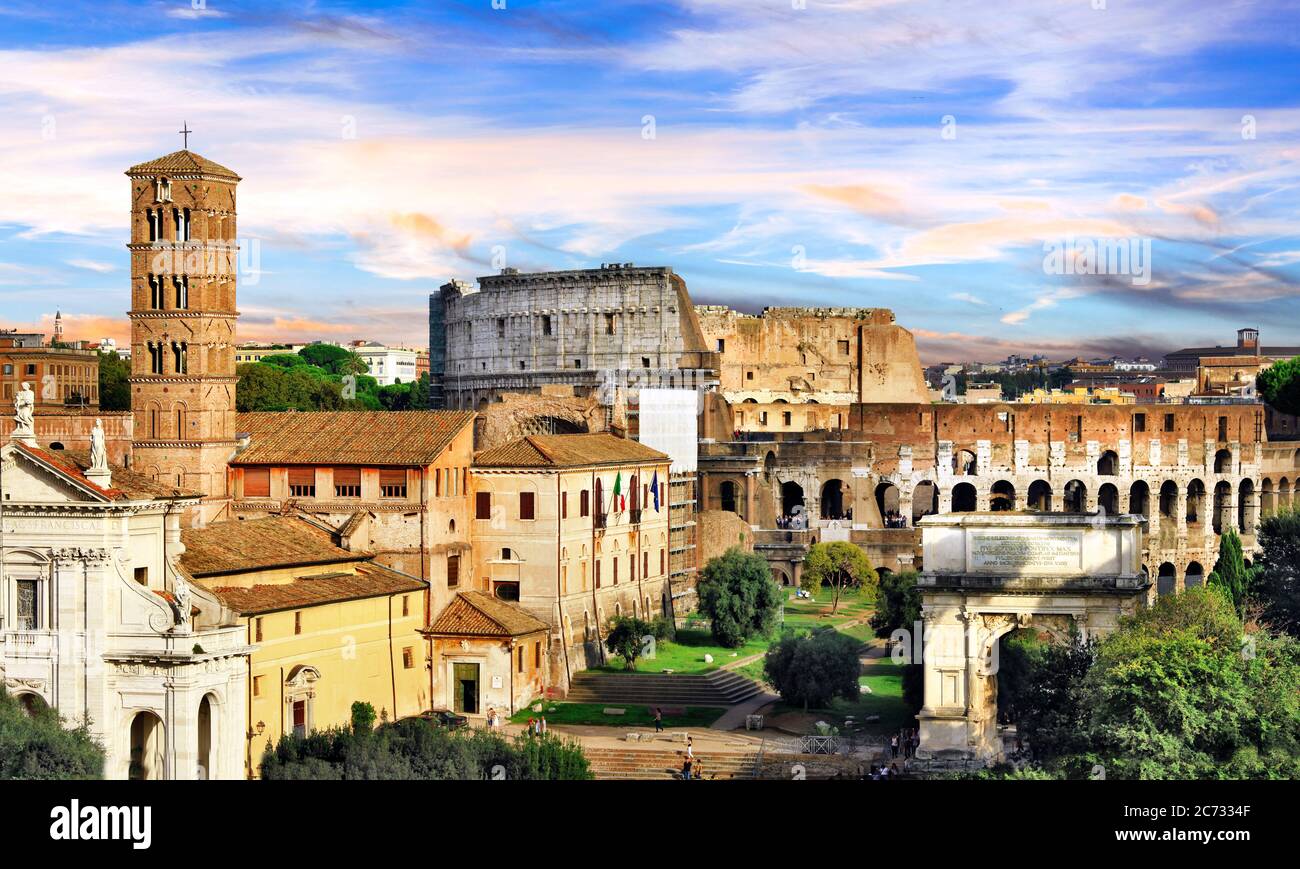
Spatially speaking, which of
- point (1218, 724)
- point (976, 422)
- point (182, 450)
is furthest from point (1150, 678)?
point (976, 422)

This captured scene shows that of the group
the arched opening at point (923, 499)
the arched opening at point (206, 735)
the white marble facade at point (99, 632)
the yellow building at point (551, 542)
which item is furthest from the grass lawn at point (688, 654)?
the arched opening at point (923, 499)

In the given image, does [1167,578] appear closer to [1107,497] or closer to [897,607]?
[1107,497]

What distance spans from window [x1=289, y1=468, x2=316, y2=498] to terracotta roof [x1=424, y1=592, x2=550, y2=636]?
452 cm

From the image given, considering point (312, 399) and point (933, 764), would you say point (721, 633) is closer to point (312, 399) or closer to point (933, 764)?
point (933, 764)

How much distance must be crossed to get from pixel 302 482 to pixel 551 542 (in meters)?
6.57

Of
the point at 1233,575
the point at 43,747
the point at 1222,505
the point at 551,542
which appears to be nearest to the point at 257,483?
the point at 551,542

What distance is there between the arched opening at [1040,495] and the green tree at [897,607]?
1437 inches

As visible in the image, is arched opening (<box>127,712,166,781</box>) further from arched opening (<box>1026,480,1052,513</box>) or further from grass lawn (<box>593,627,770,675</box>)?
arched opening (<box>1026,480,1052,513</box>)

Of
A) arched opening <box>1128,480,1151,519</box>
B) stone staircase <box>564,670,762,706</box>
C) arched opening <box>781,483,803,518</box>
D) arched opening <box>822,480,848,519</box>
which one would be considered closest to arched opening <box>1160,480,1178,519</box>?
arched opening <box>1128,480,1151,519</box>

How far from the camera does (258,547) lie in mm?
47812

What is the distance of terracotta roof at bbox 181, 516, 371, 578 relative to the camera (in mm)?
45250

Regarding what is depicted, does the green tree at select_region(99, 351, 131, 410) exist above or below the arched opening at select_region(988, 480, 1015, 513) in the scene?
above

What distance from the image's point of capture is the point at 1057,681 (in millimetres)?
45844

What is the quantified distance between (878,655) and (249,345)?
12285 centimetres
